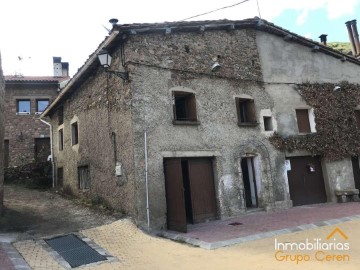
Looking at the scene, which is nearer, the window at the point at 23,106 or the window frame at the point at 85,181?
the window frame at the point at 85,181

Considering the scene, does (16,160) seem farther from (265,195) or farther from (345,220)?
(345,220)

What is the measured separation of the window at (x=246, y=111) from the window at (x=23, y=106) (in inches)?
616

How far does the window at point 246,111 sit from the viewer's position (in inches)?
449

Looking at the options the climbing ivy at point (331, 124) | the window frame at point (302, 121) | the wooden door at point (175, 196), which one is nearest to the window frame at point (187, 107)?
the wooden door at point (175, 196)

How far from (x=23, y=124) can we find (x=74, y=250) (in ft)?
53.8

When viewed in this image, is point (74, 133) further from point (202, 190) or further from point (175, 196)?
point (175, 196)

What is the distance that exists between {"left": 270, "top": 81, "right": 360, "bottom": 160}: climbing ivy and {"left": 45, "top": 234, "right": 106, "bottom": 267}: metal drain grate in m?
8.01

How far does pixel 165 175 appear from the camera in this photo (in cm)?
907

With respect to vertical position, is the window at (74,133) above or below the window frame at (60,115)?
below

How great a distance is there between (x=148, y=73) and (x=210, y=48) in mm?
2741

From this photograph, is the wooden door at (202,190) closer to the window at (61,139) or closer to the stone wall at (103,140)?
the stone wall at (103,140)

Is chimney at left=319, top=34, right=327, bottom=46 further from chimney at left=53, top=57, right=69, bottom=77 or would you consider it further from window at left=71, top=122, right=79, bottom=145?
chimney at left=53, top=57, right=69, bottom=77

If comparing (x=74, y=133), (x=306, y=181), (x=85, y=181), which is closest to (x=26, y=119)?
(x=74, y=133)

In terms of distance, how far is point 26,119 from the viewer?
21016 millimetres
